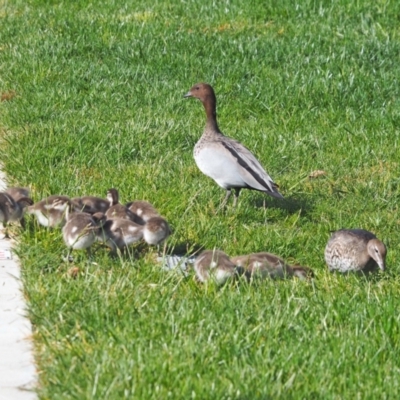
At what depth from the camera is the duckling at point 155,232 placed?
6.71 meters

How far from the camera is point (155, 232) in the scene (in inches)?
264

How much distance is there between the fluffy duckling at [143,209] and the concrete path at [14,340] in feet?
2.97

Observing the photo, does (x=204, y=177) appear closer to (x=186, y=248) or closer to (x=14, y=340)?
(x=186, y=248)

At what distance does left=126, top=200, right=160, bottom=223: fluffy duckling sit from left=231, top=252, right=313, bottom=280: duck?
694 mm

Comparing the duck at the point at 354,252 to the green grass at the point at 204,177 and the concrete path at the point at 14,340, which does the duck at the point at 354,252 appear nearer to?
the green grass at the point at 204,177

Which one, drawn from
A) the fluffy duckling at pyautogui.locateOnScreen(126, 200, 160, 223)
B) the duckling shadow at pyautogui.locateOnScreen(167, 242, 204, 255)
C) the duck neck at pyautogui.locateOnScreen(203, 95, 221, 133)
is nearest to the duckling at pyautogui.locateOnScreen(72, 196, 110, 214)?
the fluffy duckling at pyautogui.locateOnScreen(126, 200, 160, 223)

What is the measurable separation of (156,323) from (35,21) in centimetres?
863

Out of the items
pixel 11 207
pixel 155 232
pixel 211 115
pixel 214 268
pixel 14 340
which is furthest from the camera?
pixel 211 115

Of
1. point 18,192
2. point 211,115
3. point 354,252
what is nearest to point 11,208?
point 18,192

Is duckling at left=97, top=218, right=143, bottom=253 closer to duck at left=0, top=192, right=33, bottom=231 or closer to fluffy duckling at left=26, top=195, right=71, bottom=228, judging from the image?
fluffy duckling at left=26, top=195, right=71, bottom=228

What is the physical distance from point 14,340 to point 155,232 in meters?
1.51

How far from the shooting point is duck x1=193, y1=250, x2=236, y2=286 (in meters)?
6.20


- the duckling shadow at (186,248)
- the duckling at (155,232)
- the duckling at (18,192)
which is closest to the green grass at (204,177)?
the duckling shadow at (186,248)

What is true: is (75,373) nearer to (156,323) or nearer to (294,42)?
(156,323)
